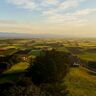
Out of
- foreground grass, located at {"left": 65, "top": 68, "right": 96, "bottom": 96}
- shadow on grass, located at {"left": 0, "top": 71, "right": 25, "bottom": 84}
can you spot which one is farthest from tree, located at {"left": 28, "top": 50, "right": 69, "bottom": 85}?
shadow on grass, located at {"left": 0, "top": 71, "right": 25, "bottom": 84}

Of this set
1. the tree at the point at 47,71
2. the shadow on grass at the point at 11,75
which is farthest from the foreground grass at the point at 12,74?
the tree at the point at 47,71

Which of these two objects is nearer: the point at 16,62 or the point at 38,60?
the point at 38,60

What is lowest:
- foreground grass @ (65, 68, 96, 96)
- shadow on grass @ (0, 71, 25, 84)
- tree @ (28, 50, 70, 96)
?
foreground grass @ (65, 68, 96, 96)

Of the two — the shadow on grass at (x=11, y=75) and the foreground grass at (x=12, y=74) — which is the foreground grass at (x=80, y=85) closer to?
the shadow on grass at (x=11, y=75)

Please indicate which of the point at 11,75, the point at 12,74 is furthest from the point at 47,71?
the point at 12,74

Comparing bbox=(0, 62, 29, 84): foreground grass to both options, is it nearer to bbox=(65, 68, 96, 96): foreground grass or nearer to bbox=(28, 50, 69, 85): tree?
bbox=(28, 50, 69, 85): tree

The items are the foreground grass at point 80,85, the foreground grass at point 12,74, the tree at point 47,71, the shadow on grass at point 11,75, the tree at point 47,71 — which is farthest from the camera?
the shadow on grass at point 11,75

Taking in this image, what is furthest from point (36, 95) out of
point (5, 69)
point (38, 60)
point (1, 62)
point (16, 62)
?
point (16, 62)

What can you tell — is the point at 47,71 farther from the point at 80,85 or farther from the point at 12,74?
the point at 12,74

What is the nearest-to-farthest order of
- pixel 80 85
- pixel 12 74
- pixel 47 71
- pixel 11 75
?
pixel 47 71, pixel 80 85, pixel 11 75, pixel 12 74

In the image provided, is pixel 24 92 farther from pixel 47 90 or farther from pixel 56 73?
pixel 56 73

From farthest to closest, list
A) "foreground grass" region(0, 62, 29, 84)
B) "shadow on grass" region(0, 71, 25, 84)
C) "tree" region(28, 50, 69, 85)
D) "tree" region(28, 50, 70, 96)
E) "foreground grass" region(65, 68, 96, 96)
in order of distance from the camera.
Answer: "shadow on grass" region(0, 71, 25, 84) < "foreground grass" region(0, 62, 29, 84) < "tree" region(28, 50, 69, 85) < "tree" region(28, 50, 70, 96) < "foreground grass" region(65, 68, 96, 96)
